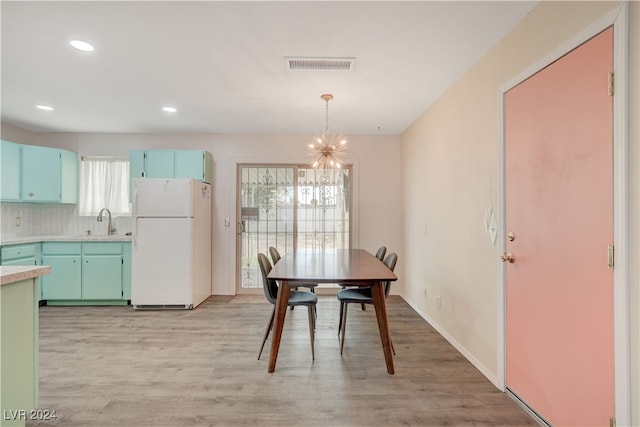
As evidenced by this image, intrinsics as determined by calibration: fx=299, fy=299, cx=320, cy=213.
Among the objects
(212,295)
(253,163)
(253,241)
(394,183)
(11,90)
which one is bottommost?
(212,295)

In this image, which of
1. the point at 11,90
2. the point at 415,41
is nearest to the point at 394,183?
the point at 415,41

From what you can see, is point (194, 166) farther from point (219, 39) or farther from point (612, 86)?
point (612, 86)

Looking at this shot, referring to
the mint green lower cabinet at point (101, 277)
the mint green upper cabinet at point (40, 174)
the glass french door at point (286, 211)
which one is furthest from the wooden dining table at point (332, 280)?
the mint green upper cabinet at point (40, 174)

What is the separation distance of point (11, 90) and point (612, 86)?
4829mm

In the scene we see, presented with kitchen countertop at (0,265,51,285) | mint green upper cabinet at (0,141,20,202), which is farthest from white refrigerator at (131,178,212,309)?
kitchen countertop at (0,265,51,285)

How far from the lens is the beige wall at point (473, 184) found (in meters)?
1.56

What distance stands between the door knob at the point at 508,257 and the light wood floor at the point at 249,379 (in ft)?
3.10

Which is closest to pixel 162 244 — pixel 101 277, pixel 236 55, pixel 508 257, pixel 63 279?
pixel 101 277

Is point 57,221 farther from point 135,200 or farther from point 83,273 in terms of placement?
point 135,200

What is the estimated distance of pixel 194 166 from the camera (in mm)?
4340

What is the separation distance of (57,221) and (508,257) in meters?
5.80

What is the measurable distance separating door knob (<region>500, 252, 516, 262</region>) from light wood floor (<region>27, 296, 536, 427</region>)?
0.95 meters

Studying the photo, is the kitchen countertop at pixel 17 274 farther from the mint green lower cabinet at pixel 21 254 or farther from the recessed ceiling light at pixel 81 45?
the mint green lower cabinet at pixel 21 254

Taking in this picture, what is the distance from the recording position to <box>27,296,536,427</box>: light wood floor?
6.16ft
